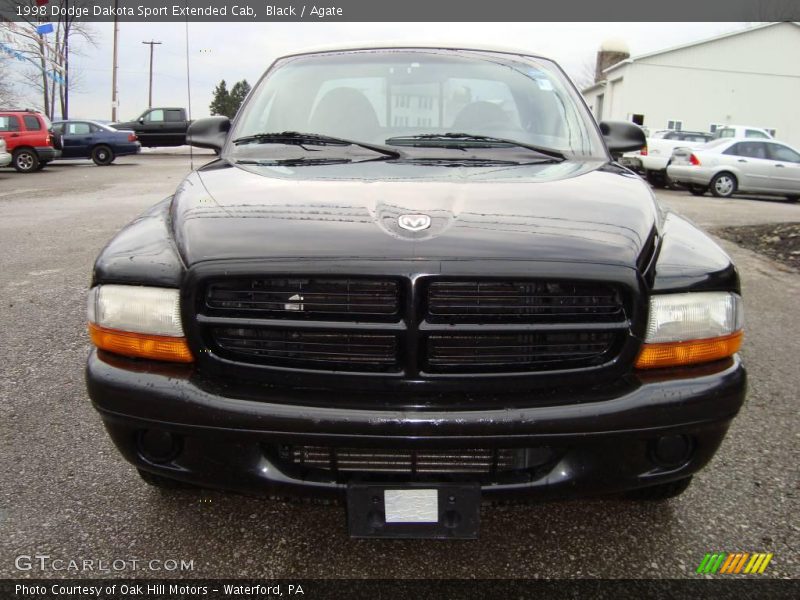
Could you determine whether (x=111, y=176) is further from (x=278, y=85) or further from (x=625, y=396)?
(x=625, y=396)

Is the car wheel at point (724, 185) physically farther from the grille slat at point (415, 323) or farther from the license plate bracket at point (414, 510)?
the license plate bracket at point (414, 510)

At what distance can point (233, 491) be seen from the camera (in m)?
1.93

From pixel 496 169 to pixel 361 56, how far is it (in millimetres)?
1238

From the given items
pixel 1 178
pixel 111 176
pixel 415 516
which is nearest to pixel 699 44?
pixel 111 176

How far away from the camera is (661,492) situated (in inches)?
92.3

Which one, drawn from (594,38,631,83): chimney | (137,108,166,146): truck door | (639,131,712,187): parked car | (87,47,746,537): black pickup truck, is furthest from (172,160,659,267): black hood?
(594,38,631,83): chimney

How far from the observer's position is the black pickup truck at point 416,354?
1.78 metres

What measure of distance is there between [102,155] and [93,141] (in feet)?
1.84

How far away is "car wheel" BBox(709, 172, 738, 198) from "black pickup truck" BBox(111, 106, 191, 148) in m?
21.2

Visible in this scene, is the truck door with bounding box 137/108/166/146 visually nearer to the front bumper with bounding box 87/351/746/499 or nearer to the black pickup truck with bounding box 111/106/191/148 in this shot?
the black pickup truck with bounding box 111/106/191/148

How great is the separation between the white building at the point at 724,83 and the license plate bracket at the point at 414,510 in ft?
105

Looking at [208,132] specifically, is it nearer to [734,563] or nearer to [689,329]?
[689,329]

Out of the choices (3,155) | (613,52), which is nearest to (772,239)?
(3,155)

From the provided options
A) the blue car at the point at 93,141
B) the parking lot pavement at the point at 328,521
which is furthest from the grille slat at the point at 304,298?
the blue car at the point at 93,141
